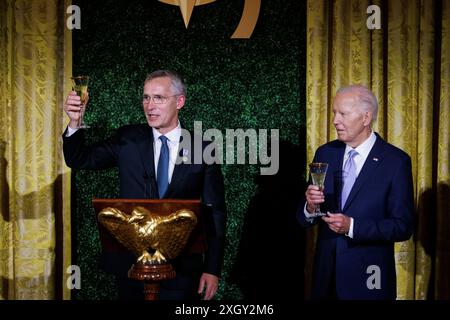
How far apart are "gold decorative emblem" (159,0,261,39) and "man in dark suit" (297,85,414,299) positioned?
1099 mm

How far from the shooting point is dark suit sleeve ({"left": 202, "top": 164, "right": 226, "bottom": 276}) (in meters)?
2.88

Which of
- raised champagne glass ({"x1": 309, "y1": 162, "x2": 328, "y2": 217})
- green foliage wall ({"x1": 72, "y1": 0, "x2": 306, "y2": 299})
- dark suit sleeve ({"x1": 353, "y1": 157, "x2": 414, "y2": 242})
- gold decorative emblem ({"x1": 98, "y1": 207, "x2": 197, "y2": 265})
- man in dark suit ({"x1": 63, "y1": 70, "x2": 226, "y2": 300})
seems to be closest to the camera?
gold decorative emblem ({"x1": 98, "y1": 207, "x2": 197, "y2": 265})

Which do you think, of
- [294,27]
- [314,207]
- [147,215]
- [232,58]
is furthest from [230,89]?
[147,215]

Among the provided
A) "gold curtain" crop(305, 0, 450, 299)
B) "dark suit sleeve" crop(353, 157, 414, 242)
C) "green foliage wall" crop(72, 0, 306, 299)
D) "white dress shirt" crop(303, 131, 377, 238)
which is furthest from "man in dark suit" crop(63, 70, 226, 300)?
"gold curtain" crop(305, 0, 450, 299)

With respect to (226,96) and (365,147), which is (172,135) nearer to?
(365,147)

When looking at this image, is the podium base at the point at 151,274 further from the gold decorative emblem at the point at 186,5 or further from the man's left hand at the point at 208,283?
the gold decorative emblem at the point at 186,5

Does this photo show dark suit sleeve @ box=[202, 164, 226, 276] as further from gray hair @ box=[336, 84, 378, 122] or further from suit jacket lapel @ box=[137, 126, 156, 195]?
gray hair @ box=[336, 84, 378, 122]

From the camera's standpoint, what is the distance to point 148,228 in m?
2.22

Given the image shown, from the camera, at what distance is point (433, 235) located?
3785mm

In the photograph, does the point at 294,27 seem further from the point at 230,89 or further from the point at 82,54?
the point at 82,54

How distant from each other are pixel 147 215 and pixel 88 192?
1.76 m

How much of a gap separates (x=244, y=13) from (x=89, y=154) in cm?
139

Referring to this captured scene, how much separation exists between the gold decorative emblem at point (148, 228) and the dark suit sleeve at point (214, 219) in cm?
55

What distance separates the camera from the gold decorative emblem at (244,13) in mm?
3812
